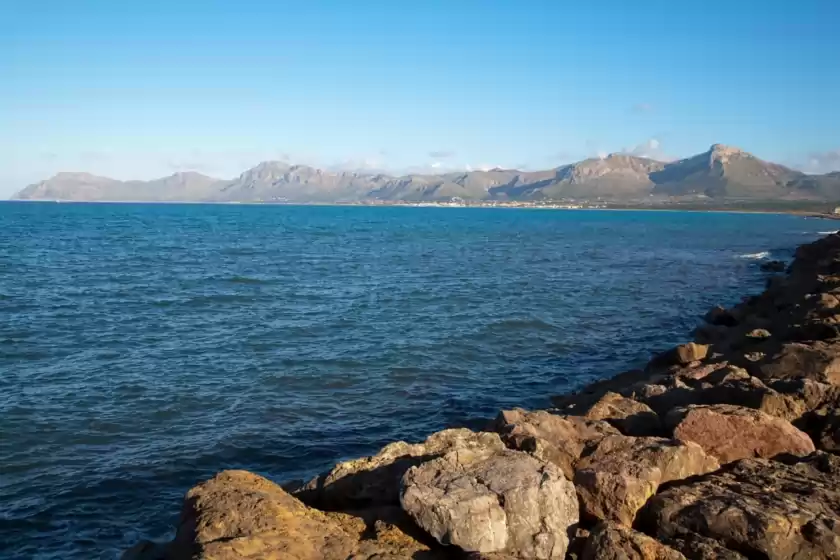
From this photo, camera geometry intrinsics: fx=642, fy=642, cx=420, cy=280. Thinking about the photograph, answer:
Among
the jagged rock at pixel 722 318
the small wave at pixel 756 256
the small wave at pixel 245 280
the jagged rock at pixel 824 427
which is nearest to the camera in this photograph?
the jagged rock at pixel 824 427

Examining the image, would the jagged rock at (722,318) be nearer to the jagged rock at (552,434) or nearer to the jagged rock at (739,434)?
the jagged rock at (739,434)

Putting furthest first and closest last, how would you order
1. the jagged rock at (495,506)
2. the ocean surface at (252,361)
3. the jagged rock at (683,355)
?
the jagged rock at (683,355), the ocean surface at (252,361), the jagged rock at (495,506)

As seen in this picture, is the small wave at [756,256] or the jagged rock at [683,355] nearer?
the jagged rock at [683,355]

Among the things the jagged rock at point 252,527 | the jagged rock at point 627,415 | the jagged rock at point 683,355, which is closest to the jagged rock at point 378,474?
the jagged rock at point 252,527

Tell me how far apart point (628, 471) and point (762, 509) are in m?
1.87

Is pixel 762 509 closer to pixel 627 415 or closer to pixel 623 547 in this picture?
pixel 623 547

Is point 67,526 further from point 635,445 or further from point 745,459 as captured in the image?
point 745,459

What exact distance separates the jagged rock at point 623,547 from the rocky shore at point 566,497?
0.02 meters

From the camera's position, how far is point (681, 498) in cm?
916

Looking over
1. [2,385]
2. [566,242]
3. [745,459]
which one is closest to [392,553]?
[745,459]

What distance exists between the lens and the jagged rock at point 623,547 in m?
7.76

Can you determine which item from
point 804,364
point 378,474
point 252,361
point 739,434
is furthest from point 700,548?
point 252,361

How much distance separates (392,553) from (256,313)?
90.3 feet

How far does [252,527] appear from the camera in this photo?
27.6 feet
